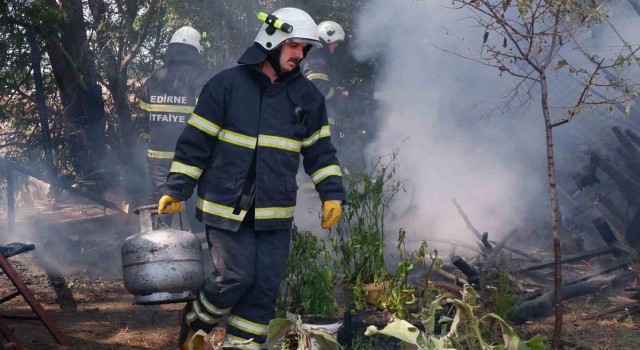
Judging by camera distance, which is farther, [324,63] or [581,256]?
[324,63]

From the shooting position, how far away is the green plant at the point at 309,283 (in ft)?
15.1

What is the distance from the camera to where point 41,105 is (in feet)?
28.8

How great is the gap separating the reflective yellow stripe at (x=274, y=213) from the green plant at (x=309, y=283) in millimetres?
510

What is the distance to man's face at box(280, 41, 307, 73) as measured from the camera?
4215mm

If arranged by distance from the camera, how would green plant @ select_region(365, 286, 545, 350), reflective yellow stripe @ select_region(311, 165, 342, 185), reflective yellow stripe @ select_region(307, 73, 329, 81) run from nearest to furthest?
green plant @ select_region(365, 286, 545, 350)
reflective yellow stripe @ select_region(311, 165, 342, 185)
reflective yellow stripe @ select_region(307, 73, 329, 81)

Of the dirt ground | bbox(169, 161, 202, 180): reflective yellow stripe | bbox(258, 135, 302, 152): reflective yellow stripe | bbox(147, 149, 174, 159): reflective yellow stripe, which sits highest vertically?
bbox(258, 135, 302, 152): reflective yellow stripe

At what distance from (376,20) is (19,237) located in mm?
5801

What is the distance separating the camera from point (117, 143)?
9.87 m

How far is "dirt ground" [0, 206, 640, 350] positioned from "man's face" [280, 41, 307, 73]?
199 centimetres

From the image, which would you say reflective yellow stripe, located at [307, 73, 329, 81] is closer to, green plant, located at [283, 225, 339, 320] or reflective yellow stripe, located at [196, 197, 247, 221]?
green plant, located at [283, 225, 339, 320]

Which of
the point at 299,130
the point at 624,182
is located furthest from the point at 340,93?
the point at 299,130

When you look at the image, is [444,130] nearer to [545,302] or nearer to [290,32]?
[545,302]

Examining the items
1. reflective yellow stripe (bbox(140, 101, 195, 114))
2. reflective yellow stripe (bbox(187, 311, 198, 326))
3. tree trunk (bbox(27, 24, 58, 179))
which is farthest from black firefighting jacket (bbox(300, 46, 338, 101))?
reflective yellow stripe (bbox(187, 311, 198, 326))

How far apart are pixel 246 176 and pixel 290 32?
2.82 ft
